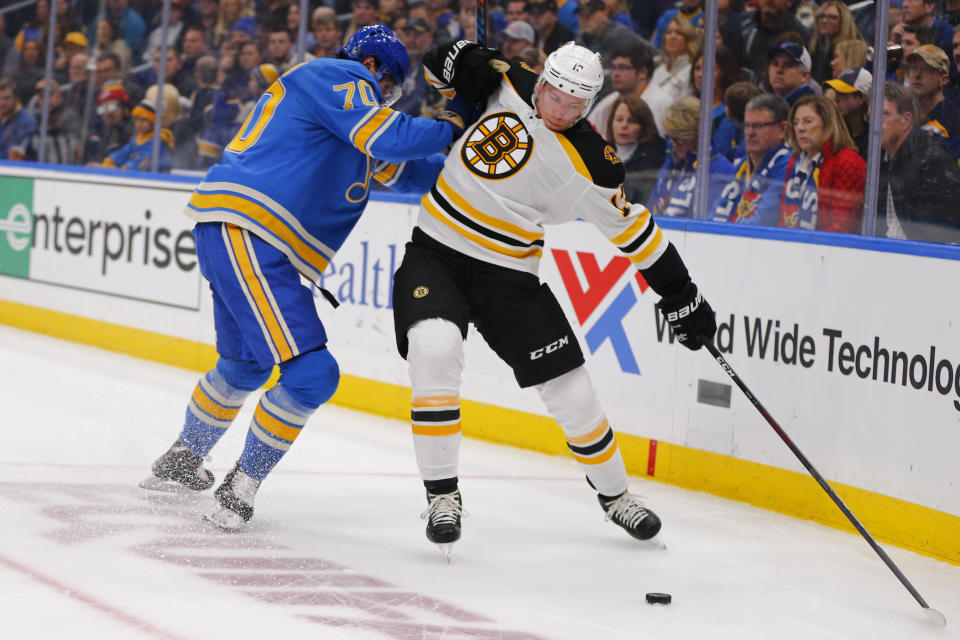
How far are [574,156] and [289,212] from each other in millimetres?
748

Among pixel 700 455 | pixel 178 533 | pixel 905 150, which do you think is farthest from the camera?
pixel 700 455

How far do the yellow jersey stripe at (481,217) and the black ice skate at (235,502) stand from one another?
88cm

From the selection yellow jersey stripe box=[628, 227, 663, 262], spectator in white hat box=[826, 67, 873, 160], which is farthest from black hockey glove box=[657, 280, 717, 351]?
spectator in white hat box=[826, 67, 873, 160]

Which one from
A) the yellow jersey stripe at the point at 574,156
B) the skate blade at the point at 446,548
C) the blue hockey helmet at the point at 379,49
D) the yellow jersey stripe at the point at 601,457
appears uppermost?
the blue hockey helmet at the point at 379,49

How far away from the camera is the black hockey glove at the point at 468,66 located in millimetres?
3203

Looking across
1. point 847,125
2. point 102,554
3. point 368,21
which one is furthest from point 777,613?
point 368,21

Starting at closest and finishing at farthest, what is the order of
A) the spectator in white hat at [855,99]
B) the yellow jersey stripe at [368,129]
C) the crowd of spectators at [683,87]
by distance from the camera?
the yellow jersey stripe at [368,129] → the crowd of spectators at [683,87] → the spectator in white hat at [855,99]

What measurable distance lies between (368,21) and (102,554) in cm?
359

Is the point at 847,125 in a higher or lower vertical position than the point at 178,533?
higher

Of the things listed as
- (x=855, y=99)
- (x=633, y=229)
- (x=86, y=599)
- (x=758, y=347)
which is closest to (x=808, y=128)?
(x=855, y=99)

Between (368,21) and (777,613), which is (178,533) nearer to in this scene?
(777,613)

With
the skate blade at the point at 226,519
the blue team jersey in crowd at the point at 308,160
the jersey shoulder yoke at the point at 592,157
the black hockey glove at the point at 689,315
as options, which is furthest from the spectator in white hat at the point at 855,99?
the skate blade at the point at 226,519

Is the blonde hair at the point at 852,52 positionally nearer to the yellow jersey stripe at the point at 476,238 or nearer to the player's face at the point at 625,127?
the player's face at the point at 625,127

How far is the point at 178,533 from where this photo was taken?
3.22m
